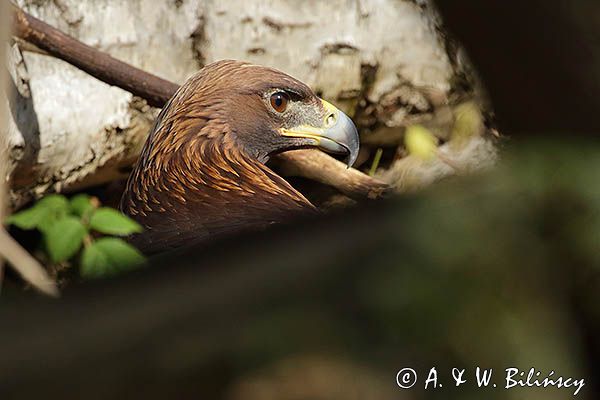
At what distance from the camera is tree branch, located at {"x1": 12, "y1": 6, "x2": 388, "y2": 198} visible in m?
2.63

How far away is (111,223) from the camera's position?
2.10m

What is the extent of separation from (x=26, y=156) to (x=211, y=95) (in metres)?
0.72

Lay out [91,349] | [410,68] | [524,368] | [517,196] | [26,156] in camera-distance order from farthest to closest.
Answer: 1. [410,68]
2. [26,156]
3. [524,368]
4. [517,196]
5. [91,349]

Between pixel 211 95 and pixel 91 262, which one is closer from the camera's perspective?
pixel 91 262

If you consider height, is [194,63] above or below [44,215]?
above

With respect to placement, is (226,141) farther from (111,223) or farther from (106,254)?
(106,254)

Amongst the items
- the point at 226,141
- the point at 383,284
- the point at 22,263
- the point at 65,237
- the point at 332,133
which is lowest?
the point at 65,237

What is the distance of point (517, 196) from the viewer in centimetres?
65

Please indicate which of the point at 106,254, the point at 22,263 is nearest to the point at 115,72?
the point at 106,254

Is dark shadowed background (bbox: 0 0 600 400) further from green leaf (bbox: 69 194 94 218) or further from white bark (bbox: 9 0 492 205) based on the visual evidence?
white bark (bbox: 9 0 492 205)

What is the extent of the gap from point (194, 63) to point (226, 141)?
0.89 m

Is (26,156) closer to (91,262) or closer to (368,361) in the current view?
(91,262)

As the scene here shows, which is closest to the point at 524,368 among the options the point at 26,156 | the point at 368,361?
the point at 368,361

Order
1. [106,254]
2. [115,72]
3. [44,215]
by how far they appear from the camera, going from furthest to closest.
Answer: [115,72]
[44,215]
[106,254]
